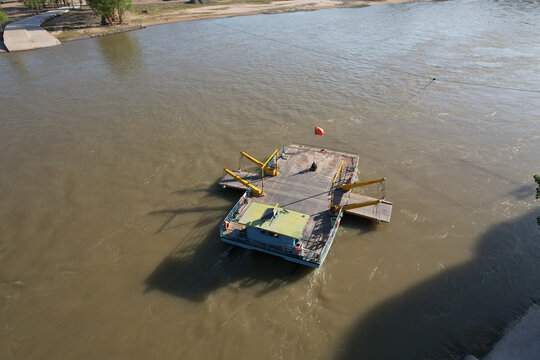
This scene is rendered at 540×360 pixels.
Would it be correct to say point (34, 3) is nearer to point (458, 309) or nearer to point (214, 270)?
point (214, 270)

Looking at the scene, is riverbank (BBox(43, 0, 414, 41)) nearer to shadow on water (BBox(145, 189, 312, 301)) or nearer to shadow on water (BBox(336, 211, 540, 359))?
shadow on water (BBox(145, 189, 312, 301))

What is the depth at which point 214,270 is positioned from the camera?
19172mm

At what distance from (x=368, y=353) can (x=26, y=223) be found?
25.1 m

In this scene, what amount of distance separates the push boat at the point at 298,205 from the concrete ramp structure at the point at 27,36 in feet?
205

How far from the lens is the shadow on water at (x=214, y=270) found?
722 inches

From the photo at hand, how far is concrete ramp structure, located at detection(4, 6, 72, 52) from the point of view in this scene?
60156 millimetres

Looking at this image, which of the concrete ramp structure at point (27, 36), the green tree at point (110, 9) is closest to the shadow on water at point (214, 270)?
the concrete ramp structure at point (27, 36)

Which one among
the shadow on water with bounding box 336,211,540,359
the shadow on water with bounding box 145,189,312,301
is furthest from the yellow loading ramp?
the shadow on water with bounding box 145,189,312,301

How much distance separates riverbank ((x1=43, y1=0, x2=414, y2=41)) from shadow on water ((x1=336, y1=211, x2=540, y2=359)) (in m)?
82.6

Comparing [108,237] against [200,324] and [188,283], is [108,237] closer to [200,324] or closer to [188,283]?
[188,283]

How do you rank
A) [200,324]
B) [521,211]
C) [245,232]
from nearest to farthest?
[200,324] → [245,232] → [521,211]

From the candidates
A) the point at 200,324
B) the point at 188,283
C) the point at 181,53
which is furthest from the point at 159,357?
the point at 181,53

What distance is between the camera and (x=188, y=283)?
18531 millimetres

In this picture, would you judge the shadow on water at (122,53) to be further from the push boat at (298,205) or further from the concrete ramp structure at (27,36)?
the push boat at (298,205)
